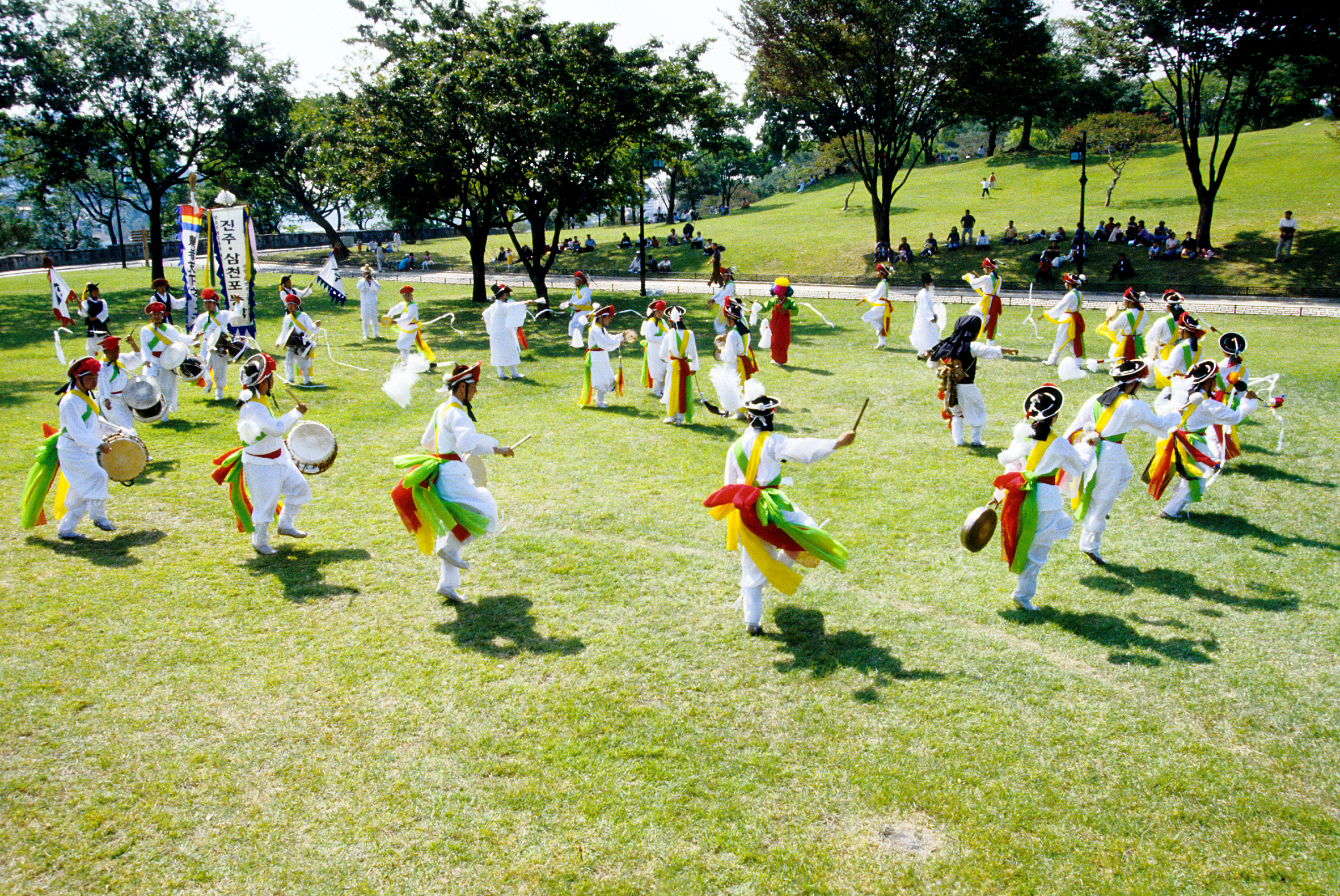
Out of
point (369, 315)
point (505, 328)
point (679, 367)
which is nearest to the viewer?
point (679, 367)

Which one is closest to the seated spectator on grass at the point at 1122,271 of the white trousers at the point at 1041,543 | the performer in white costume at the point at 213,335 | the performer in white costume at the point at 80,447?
the white trousers at the point at 1041,543

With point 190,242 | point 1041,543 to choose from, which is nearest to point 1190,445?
point 1041,543

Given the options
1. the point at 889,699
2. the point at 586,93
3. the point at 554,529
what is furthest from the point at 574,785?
the point at 586,93

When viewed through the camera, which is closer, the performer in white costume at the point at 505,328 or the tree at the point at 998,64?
the performer in white costume at the point at 505,328

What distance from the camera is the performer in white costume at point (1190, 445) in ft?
28.9

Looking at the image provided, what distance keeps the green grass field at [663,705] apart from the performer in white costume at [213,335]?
526cm

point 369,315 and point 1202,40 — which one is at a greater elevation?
point 1202,40

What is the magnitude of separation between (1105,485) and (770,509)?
13.2 feet

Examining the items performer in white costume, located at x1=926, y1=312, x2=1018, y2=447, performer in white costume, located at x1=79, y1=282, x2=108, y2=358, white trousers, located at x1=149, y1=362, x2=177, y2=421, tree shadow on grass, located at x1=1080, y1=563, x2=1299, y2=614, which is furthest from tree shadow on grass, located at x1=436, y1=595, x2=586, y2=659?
performer in white costume, located at x1=79, y1=282, x2=108, y2=358

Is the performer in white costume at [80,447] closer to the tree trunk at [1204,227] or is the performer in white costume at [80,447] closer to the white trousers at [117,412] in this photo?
the white trousers at [117,412]

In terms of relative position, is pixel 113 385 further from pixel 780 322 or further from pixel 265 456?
pixel 780 322

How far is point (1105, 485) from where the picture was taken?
8.00 m

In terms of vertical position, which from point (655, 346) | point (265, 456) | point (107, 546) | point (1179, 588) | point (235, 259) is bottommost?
point (1179, 588)

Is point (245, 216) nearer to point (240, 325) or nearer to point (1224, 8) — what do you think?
point (240, 325)
